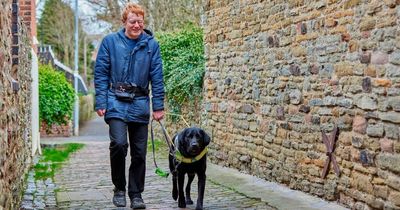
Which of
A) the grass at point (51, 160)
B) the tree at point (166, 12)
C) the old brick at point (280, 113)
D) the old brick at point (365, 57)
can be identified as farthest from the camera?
the tree at point (166, 12)

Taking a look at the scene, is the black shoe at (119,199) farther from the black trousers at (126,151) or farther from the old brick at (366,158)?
the old brick at (366,158)

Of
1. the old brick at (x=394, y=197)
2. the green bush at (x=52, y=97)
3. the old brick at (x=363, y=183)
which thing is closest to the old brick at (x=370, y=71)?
the old brick at (x=363, y=183)

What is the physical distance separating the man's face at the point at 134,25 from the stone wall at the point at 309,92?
2.08 metres

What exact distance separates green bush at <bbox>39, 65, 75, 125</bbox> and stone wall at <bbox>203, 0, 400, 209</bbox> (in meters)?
10.1

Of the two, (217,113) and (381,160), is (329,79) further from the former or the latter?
(217,113)

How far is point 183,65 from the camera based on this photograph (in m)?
13.1

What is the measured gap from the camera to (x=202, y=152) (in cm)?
645

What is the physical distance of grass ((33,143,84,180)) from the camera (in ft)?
32.6

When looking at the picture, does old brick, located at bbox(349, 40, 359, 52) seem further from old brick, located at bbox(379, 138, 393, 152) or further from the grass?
the grass

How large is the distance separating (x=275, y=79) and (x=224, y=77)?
2045 millimetres

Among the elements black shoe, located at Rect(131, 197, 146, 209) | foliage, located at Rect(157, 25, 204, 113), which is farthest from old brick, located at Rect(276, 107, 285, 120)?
foliage, located at Rect(157, 25, 204, 113)

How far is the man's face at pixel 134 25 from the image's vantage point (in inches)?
246

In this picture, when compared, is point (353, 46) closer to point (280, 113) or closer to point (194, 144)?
point (194, 144)

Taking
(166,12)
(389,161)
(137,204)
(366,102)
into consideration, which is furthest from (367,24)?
(166,12)
